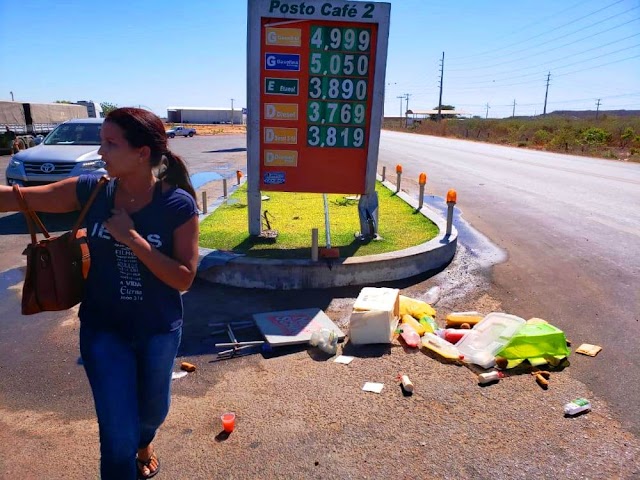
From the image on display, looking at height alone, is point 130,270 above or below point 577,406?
above

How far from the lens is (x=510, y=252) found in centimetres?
821

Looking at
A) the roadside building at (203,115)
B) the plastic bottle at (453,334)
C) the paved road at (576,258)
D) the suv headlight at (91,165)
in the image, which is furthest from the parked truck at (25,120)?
the roadside building at (203,115)

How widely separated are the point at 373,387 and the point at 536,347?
1.56 m

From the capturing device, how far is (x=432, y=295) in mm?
6355

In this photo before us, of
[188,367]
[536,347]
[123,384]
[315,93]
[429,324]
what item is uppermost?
[315,93]

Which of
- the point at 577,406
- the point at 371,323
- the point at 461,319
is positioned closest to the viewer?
the point at 577,406

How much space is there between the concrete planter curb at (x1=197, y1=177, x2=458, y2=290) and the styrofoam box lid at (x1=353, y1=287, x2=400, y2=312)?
3.81 ft

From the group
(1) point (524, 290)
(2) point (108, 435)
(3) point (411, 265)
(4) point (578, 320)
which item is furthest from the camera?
(3) point (411, 265)

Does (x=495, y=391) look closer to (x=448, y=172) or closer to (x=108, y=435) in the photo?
(x=108, y=435)

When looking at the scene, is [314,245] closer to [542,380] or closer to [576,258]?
[542,380]

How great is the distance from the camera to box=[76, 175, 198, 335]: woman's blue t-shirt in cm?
244

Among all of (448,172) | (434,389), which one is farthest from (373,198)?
(448,172)

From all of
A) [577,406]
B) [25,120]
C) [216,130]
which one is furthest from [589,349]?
[216,130]

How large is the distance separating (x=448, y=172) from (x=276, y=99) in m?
13.4
